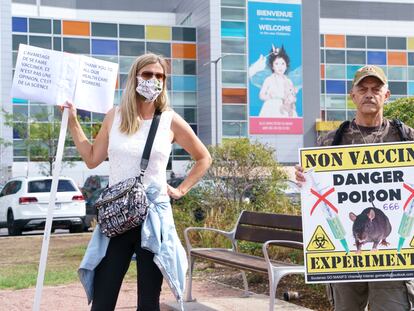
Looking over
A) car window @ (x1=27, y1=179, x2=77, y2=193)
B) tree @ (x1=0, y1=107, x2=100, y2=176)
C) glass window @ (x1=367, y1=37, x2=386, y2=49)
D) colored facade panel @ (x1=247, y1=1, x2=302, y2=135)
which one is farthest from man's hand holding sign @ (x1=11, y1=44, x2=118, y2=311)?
glass window @ (x1=367, y1=37, x2=386, y2=49)

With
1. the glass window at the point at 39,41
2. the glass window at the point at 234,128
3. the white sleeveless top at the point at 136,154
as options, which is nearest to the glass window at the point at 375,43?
the glass window at the point at 234,128

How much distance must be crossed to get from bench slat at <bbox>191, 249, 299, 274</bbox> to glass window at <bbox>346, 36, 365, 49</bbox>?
214 feet

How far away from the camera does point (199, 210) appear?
12.2m

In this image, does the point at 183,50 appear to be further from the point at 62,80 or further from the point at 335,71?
the point at 62,80

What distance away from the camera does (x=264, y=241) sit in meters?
7.29

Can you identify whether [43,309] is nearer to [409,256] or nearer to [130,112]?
[130,112]

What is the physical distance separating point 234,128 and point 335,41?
16.9 meters

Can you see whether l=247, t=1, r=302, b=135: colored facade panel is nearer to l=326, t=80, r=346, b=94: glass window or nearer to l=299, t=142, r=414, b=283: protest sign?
l=326, t=80, r=346, b=94: glass window

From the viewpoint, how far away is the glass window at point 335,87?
6938 cm

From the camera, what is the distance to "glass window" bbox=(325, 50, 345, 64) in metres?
70.6

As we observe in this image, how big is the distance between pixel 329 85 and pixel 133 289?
206ft

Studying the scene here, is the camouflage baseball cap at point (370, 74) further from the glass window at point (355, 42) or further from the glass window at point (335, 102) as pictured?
the glass window at point (355, 42)

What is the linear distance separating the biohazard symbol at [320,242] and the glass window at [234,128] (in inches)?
2205

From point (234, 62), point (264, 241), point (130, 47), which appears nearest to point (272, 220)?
point (264, 241)
